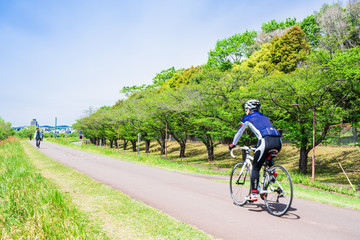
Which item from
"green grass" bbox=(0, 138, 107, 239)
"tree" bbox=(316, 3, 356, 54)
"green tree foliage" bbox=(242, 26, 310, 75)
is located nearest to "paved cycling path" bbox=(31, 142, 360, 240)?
"green grass" bbox=(0, 138, 107, 239)

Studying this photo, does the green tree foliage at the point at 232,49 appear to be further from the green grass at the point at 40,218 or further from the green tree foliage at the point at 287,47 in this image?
the green grass at the point at 40,218

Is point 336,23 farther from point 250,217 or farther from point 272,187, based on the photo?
point 250,217

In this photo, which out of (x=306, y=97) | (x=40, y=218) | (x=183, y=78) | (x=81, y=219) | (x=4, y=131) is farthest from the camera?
(x=4, y=131)

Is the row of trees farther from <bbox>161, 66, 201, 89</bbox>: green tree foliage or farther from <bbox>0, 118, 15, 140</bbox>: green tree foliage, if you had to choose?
<bbox>0, 118, 15, 140</bbox>: green tree foliage

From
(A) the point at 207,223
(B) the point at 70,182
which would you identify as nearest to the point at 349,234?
(A) the point at 207,223

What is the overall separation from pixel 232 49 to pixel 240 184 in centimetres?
5090

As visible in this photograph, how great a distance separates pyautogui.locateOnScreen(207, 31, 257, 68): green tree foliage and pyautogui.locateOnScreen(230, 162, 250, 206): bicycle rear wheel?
49.6 m

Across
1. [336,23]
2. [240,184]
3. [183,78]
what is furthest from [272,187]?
[183,78]

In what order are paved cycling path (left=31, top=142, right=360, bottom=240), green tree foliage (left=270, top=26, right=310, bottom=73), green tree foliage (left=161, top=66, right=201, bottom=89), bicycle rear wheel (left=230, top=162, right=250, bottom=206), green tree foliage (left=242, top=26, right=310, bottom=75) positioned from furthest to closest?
green tree foliage (left=161, top=66, right=201, bottom=89)
green tree foliage (left=270, top=26, right=310, bottom=73)
green tree foliage (left=242, top=26, right=310, bottom=75)
bicycle rear wheel (left=230, top=162, right=250, bottom=206)
paved cycling path (left=31, top=142, right=360, bottom=240)

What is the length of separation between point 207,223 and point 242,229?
635 millimetres

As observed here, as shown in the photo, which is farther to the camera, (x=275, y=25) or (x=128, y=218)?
(x=275, y=25)

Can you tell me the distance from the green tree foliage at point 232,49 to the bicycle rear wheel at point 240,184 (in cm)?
4958

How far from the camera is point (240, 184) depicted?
6.22 metres

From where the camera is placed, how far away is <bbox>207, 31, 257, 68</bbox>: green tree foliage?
54.1 meters
